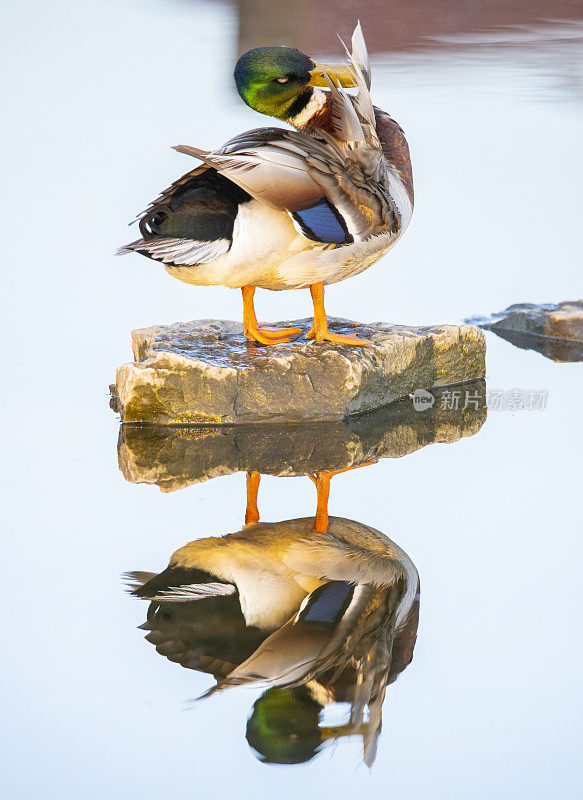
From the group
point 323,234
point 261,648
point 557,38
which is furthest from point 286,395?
point 557,38

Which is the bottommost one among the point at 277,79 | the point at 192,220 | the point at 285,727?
the point at 285,727

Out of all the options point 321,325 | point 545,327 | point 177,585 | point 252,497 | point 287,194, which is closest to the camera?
point 177,585

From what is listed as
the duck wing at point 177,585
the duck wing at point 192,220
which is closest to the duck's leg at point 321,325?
the duck wing at point 192,220

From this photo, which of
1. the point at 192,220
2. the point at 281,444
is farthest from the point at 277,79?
the point at 281,444

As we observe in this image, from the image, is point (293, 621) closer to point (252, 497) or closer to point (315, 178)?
point (252, 497)

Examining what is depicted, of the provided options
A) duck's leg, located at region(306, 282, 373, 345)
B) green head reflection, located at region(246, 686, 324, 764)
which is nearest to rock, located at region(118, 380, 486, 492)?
duck's leg, located at region(306, 282, 373, 345)

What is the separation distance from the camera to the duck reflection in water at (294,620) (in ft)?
4.36

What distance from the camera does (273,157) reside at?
2.29m

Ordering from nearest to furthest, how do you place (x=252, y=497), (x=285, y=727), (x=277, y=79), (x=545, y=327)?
1. (x=285, y=727)
2. (x=252, y=497)
3. (x=277, y=79)
4. (x=545, y=327)

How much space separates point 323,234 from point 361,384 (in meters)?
0.35

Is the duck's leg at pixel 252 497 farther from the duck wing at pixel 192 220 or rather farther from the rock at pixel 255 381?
the duck wing at pixel 192 220

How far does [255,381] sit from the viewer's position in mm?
2492

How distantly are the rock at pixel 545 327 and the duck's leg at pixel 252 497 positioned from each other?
126 centimetres

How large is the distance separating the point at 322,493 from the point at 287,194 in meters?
0.62
